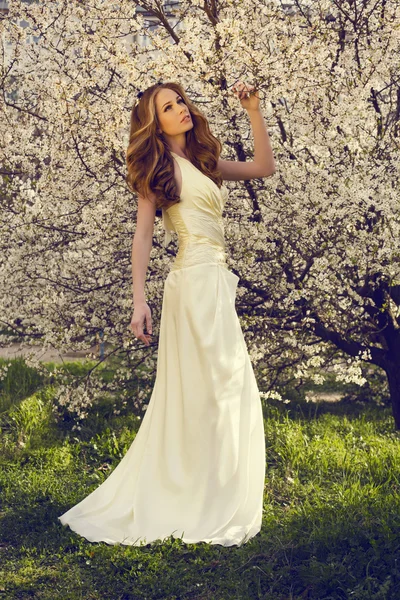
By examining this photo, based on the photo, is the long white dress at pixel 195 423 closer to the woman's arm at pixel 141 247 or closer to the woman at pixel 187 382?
the woman at pixel 187 382

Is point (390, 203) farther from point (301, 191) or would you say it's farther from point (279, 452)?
point (279, 452)

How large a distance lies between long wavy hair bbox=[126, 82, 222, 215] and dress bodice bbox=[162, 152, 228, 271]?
0.06 m

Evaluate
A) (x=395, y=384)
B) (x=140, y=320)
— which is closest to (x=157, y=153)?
(x=140, y=320)

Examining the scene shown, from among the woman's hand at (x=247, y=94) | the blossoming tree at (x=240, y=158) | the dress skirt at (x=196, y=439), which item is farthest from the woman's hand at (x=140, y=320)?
the blossoming tree at (x=240, y=158)

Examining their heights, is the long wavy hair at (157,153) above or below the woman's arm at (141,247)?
above

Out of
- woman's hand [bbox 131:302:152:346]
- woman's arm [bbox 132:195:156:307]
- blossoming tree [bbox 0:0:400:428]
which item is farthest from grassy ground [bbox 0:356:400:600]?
woman's arm [bbox 132:195:156:307]

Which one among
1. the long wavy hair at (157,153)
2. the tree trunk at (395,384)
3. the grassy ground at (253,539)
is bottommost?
the grassy ground at (253,539)

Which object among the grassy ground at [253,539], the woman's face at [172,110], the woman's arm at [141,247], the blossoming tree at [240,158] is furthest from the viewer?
the blossoming tree at [240,158]

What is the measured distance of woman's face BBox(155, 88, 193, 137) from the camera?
3.96m

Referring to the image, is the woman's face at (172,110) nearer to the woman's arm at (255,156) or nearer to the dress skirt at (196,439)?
the woman's arm at (255,156)

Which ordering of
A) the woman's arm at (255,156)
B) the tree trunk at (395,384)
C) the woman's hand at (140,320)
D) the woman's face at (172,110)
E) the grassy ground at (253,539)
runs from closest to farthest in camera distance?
1. the grassy ground at (253,539)
2. the woman's hand at (140,320)
3. the woman's face at (172,110)
4. the woman's arm at (255,156)
5. the tree trunk at (395,384)

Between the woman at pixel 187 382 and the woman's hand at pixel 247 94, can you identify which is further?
the woman's hand at pixel 247 94

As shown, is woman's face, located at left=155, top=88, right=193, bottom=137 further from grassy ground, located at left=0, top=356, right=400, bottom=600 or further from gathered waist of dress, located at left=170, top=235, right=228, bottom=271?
grassy ground, located at left=0, top=356, right=400, bottom=600

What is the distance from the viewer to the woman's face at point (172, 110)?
156 inches
